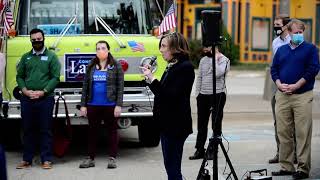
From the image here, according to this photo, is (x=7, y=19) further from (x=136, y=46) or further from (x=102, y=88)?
(x=136, y=46)

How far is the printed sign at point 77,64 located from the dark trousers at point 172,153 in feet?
9.73

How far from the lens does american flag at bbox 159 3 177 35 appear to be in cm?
935

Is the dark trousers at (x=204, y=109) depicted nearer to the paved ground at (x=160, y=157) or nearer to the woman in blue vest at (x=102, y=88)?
the paved ground at (x=160, y=157)

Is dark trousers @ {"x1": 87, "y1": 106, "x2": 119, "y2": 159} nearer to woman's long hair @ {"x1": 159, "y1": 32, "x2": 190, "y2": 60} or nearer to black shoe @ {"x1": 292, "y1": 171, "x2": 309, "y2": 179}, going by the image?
black shoe @ {"x1": 292, "y1": 171, "x2": 309, "y2": 179}

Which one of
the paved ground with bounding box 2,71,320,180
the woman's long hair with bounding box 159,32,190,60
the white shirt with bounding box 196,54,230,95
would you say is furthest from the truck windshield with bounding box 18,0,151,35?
the woman's long hair with bounding box 159,32,190,60

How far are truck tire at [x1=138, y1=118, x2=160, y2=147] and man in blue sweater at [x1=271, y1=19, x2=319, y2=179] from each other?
9.35 feet

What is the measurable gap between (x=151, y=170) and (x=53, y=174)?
127 centimetres

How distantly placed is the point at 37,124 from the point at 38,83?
0.56 metres

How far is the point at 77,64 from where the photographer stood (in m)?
9.08

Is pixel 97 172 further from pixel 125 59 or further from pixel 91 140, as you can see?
pixel 125 59

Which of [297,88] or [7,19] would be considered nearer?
[297,88]

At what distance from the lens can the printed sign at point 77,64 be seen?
9055 mm

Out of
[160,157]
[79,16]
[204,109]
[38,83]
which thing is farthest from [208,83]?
[38,83]

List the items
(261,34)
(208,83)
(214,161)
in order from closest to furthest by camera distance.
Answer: (214,161)
(208,83)
(261,34)
